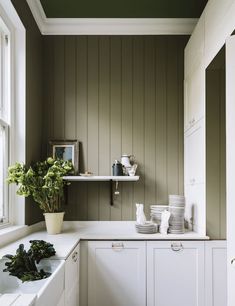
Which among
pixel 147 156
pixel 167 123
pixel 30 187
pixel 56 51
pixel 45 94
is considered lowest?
pixel 30 187

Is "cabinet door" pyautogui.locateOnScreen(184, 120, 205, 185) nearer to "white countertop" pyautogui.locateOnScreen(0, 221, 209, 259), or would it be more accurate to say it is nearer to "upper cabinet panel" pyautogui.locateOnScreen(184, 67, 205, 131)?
"upper cabinet panel" pyautogui.locateOnScreen(184, 67, 205, 131)

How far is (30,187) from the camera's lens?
9.95 feet

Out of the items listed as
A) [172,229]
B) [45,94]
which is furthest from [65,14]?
[172,229]

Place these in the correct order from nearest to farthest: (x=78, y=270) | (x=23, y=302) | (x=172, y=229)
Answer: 1. (x=23, y=302)
2. (x=78, y=270)
3. (x=172, y=229)

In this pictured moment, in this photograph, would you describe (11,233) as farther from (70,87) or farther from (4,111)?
(70,87)

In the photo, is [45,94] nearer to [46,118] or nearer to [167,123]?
[46,118]

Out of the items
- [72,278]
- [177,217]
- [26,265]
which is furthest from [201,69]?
[26,265]

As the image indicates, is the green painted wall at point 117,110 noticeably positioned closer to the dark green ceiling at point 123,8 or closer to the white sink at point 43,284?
the dark green ceiling at point 123,8

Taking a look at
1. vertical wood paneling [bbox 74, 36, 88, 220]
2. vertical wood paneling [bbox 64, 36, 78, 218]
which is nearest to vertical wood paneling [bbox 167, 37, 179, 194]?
vertical wood paneling [bbox 74, 36, 88, 220]

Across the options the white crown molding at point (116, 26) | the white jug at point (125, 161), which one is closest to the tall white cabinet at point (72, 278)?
the white jug at point (125, 161)

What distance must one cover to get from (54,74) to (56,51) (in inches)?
8.9

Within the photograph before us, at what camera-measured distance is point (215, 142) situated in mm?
2990

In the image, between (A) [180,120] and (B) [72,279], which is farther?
(A) [180,120]

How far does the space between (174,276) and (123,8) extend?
7.66ft
